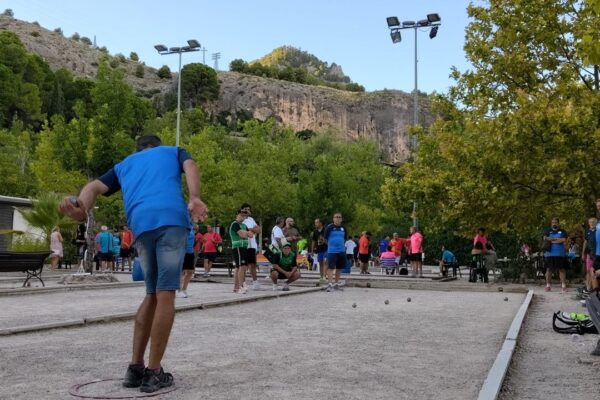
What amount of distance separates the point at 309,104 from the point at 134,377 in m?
136

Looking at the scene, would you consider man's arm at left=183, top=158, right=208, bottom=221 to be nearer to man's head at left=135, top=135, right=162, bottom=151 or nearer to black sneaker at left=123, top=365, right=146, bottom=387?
man's head at left=135, top=135, right=162, bottom=151

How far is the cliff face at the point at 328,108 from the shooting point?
136000 millimetres

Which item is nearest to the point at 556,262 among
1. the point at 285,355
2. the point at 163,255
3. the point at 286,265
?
the point at 286,265

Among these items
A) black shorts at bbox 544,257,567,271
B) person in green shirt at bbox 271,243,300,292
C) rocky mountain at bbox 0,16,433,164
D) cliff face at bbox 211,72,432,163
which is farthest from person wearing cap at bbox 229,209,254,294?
cliff face at bbox 211,72,432,163

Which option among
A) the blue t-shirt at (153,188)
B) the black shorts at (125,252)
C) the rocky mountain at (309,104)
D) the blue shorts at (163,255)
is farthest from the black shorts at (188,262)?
the rocky mountain at (309,104)

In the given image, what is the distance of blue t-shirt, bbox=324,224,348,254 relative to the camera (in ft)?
52.5

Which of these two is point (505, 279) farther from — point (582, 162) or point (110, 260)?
point (110, 260)

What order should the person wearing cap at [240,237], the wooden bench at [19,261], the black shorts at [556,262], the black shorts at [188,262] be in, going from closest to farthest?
the black shorts at [188,262] < the person wearing cap at [240,237] < the wooden bench at [19,261] < the black shorts at [556,262]

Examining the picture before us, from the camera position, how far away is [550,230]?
16.1m

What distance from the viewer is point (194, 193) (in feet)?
15.3

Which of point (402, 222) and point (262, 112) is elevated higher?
point (262, 112)

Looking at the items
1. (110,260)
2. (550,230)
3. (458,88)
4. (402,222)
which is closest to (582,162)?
(550,230)

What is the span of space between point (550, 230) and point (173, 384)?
43.1 ft

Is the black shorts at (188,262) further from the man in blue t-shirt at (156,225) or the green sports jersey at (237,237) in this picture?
the man in blue t-shirt at (156,225)
